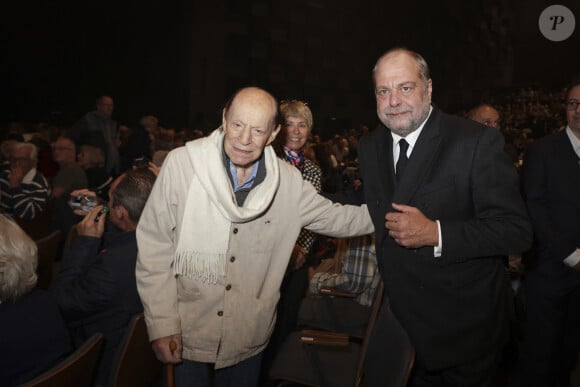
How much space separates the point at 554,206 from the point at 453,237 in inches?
51.8

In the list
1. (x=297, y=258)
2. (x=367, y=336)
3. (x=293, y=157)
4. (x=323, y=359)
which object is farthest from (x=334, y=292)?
(x=293, y=157)

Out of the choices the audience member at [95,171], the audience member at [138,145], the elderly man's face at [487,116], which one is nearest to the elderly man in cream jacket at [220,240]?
the elderly man's face at [487,116]

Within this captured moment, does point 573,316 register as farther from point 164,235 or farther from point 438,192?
point 164,235

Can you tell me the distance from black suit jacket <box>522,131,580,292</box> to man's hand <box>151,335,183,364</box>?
191cm

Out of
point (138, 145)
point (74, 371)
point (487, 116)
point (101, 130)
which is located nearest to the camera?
point (74, 371)

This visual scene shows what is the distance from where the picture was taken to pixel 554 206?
2398mm

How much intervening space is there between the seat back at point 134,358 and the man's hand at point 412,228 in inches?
36.6

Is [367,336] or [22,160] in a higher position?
[22,160]

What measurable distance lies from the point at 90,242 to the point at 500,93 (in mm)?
16927

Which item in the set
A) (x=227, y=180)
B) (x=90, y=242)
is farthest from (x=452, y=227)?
(x=90, y=242)

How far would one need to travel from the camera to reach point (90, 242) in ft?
6.53

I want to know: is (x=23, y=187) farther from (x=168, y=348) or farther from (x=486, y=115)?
(x=486, y=115)

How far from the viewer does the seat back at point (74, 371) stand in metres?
1.17

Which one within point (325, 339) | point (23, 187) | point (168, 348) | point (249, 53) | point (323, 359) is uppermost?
point (249, 53)
